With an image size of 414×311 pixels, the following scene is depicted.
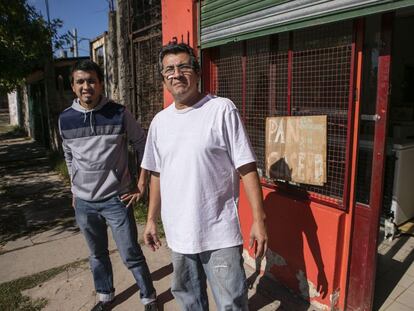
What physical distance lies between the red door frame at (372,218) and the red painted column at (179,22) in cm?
212

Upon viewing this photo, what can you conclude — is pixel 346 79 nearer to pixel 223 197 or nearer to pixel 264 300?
pixel 223 197

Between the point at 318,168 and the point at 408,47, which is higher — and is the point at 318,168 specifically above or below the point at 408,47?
below

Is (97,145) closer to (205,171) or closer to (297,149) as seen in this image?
(205,171)

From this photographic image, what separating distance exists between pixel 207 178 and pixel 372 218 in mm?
1349

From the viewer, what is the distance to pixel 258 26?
2.95 m

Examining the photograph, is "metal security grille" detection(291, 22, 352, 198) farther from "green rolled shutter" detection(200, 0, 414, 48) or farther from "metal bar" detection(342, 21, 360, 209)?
"green rolled shutter" detection(200, 0, 414, 48)

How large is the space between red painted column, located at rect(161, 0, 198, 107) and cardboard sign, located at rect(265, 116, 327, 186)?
1.51m

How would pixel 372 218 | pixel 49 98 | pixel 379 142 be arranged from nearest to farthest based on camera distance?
pixel 379 142, pixel 372 218, pixel 49 98

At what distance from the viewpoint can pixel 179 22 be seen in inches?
161

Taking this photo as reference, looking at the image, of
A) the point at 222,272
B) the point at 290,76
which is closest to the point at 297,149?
the point at 290,76

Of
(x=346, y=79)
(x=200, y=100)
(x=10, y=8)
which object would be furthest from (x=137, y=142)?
(x=10, y=8)

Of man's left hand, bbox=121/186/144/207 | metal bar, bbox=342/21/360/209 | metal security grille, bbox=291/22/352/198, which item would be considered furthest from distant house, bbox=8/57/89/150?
metal bar, bbox=342/21/360/209

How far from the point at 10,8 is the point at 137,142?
21.3 feet

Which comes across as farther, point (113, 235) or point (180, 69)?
point (113, 235)
